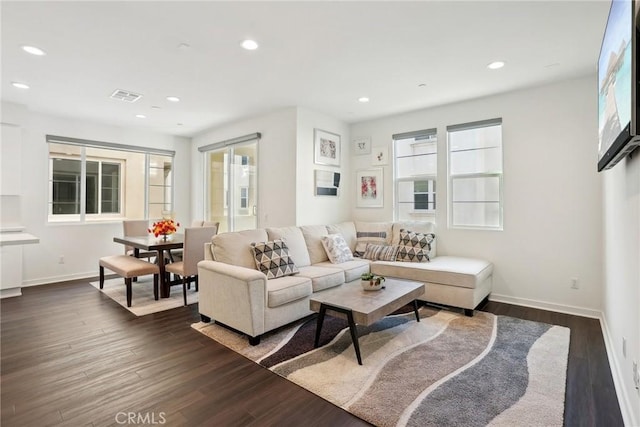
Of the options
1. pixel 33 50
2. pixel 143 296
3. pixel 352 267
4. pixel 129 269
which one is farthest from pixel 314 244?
pixel 33 50

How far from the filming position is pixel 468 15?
2.39 m

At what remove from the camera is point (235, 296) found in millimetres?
2850

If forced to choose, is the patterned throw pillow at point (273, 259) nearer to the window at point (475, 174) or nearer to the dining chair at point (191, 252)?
the dining chair at point (191, 252)

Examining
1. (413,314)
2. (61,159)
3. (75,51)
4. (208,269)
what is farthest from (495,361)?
(61,159)

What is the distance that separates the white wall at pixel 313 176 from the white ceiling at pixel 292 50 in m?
0.51

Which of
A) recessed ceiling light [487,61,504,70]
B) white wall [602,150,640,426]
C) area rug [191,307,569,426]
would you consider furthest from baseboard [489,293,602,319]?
recessed ceiling light [487,61,504,70]

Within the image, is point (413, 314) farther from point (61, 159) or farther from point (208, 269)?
point (61, 159)

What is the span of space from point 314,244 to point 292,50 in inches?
92.7

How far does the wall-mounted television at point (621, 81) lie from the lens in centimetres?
134

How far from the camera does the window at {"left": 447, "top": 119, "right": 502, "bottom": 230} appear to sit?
13.8ft

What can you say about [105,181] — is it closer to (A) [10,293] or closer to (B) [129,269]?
(A) [10,293]

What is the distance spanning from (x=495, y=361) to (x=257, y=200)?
400 cm

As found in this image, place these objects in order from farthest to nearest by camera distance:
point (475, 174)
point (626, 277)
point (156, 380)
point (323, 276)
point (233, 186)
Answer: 1. point (233, 186)
2. point (475, 174)
3. point (323, 276)
4. point (156, 380)
5. point (626, 277)

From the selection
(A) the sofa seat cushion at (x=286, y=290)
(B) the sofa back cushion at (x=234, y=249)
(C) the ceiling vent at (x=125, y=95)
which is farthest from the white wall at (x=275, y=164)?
(C) the ceiling vent at (x=125, y=95)
